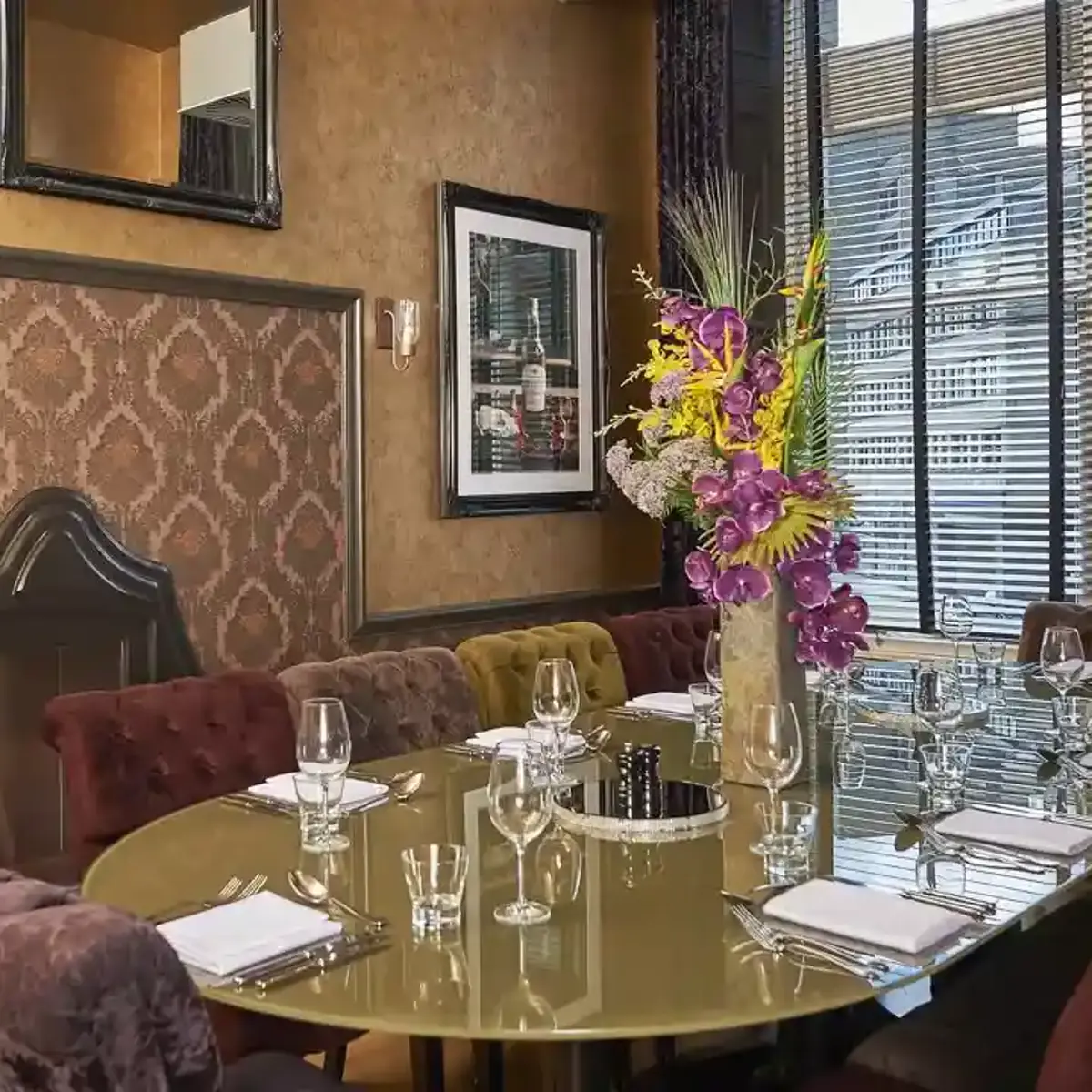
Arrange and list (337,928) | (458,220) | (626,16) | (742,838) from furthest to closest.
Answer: (626,16) → (458,220) → (742,838) → (337,928)

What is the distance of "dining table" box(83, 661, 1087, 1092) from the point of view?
55.9 inches

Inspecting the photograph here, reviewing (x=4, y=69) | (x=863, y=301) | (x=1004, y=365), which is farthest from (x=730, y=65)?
(x=4, y=69)

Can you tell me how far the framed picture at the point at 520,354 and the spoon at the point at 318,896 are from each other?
2865mm

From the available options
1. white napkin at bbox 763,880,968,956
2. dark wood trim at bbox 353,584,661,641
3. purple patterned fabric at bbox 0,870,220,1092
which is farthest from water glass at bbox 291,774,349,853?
dark wood trim at bbox 353,584,661,641

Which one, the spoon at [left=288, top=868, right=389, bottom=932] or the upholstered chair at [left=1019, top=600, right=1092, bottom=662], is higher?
the upholstered chair at [left=1019, top=600, right=1092, bottom=662]

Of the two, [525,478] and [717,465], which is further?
[525,478]

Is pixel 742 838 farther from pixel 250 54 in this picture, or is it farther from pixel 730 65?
pixel 730 65

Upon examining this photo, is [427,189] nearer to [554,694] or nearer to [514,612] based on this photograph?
[514,612]

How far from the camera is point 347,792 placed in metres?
2.32

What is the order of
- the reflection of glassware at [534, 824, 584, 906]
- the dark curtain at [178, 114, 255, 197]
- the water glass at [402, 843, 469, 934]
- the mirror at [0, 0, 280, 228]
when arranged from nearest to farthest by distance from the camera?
the water glass at [402, 843, 469, 934], the reflection of glassware at [534, 824, 584, 906], the mirror at [0, 0, 280, 228], the dark curtain at [178, 114, 255, 197]

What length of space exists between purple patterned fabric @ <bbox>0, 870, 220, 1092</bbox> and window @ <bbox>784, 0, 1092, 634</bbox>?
404 cm

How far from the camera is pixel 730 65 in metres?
5.05

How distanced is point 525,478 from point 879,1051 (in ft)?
10.7

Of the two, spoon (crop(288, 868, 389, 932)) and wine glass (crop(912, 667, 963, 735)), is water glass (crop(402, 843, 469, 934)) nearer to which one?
spoon (crop(288, 868, 389, 932))
